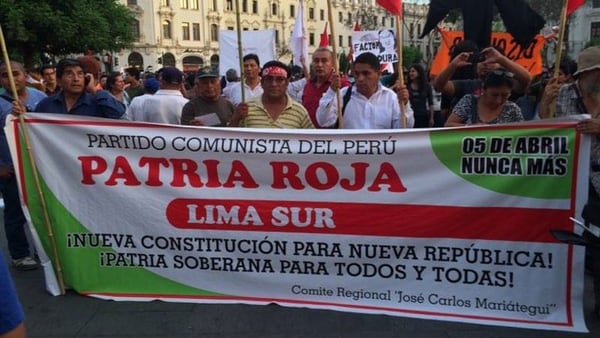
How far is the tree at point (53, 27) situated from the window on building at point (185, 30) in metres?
37.1

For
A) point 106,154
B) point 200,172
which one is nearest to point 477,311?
point 200,172

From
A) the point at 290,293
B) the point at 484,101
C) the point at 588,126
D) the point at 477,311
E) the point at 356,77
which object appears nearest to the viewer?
the point at 588,126

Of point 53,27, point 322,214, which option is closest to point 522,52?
point 322,214

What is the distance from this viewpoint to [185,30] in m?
73.2

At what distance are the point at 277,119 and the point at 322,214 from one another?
115cm

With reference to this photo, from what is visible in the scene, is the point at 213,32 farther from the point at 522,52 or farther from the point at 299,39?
the point at 522,52

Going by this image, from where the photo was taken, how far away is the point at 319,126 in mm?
5078

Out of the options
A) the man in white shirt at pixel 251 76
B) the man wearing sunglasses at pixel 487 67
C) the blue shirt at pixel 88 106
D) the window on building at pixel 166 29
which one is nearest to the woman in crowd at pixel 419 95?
the man in white shirt at pixel 251 76

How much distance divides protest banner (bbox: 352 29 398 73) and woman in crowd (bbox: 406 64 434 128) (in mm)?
3024

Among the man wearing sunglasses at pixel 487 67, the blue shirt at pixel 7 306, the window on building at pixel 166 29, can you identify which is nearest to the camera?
the blue shirt at pixel 7 306

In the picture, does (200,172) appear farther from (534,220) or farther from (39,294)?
(534,220)

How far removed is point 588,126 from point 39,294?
13.1 feet

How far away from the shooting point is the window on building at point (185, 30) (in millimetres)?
72863

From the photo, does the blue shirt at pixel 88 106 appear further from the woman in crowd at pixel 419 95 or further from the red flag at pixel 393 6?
the woman in crowd at pixel 419 95
